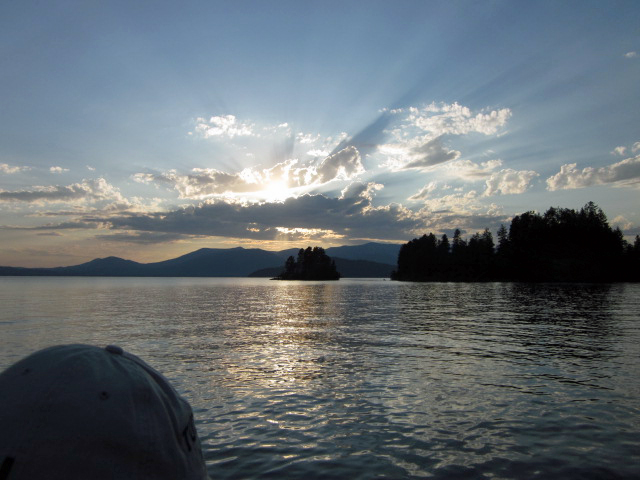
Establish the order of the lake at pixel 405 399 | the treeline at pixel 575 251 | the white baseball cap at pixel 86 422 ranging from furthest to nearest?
the treeline at pixel 575 251 → the lake at pixel 405 399 → the white baseball cap at pixel 86 422

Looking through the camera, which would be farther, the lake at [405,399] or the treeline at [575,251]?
the treeline at [575,251]

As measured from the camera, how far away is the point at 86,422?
13.1ft

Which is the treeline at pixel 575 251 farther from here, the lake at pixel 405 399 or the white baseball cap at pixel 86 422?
the white baseball cap at pixel 86 422

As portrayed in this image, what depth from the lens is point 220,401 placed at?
49.8 feet

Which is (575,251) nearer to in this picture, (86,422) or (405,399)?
(405,399)

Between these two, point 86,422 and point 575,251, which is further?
point 575,251

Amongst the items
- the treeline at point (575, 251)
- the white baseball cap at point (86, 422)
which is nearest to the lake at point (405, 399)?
the white baseball cap at point (86, 422)

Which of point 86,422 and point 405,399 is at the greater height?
point 86,422

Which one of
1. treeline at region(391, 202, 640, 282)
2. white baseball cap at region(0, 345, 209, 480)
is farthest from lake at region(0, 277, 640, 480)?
treeline at region(391, 202, 640, 282)

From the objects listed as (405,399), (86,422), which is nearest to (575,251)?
(405,399)

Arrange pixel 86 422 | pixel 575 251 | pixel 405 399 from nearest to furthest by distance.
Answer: pixel 86 422 → pixel 405 399 → pixel 575 251

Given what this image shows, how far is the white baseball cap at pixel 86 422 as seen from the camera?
3754mm

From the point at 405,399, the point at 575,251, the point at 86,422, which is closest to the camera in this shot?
the point at 86,422

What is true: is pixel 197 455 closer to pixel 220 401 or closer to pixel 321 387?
pixel 220 401
